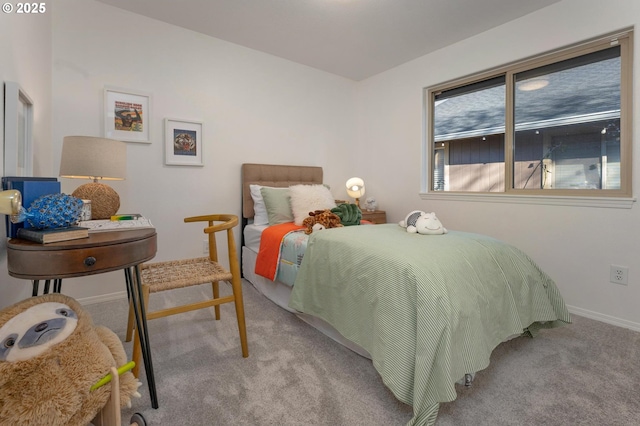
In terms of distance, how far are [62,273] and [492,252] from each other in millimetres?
1904

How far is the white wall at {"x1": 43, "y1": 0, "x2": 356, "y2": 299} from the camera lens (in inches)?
93.7

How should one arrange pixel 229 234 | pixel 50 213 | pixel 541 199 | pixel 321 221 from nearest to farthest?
1. pixel 50 213
2. pixel 229 234
3. pixel 321 221
4. pixel 541 199

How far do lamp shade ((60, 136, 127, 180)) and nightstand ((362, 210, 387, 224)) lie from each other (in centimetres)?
243

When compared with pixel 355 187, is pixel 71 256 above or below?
below

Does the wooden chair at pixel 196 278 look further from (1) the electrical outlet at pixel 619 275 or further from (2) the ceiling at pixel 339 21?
(1) the electrical outlet at pixel 619 275

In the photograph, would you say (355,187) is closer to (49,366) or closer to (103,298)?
(103,298)

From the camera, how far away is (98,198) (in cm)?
178

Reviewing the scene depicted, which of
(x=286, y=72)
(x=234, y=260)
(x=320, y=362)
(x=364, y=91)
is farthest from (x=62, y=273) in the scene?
(x=364, y=91)

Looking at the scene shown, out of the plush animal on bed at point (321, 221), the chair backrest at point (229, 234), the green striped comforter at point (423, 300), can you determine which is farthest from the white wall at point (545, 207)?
the chair backrest at point (229, 234)

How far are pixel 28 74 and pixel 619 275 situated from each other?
3.94 metres

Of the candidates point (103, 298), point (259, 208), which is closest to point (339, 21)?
point (259, 208)

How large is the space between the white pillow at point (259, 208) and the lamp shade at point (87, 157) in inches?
52.7

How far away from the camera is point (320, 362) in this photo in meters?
1.68

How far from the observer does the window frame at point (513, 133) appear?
221 cm
